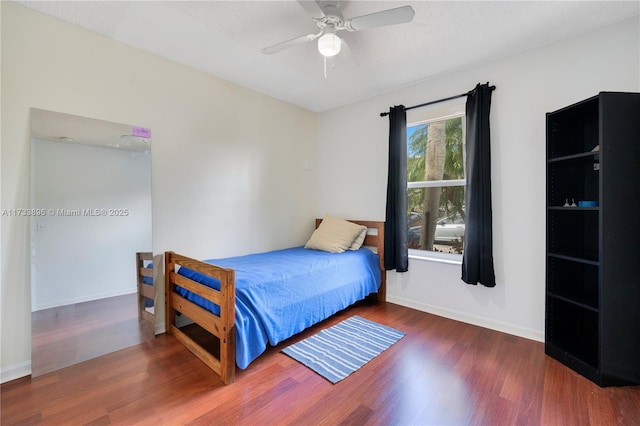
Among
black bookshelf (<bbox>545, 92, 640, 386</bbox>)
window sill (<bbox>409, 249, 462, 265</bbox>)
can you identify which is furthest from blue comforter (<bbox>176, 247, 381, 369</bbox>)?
black bookshelf (<bbox>545, 92, 640, 386</bbox>)

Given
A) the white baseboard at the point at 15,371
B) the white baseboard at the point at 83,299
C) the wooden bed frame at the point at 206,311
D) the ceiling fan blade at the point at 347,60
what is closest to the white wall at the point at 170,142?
the white baseboard at the point at 15,371

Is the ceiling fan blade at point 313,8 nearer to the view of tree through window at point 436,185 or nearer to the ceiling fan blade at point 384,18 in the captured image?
the ceiling fan blade at point 384,18

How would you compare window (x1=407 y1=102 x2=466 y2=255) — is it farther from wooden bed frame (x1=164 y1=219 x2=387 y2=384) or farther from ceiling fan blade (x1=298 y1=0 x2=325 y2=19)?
wooden bed frame (x1=164 y1=219 x2=387 y2=384)

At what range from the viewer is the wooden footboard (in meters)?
1.77

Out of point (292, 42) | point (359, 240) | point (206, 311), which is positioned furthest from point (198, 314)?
point (292, 42)

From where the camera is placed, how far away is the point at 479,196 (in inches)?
99.0

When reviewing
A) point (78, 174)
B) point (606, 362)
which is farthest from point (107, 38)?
point (606, 362)

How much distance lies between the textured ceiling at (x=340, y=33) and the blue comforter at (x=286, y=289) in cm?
183

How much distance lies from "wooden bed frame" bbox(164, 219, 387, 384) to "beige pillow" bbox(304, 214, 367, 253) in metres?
1.48

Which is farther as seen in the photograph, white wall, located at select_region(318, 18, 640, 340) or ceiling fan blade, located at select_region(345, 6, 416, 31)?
white wall, located at select_region(318, 18, 640, 340)

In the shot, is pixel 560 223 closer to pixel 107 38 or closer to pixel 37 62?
A: pixel 107 38

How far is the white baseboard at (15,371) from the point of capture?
70.2 inches

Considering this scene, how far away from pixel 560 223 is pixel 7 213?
3878 millimetres

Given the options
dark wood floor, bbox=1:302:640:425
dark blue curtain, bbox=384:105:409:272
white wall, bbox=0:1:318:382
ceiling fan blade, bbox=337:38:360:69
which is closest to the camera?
dark wood floor, bbox=1:302:640:425
